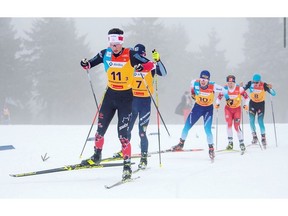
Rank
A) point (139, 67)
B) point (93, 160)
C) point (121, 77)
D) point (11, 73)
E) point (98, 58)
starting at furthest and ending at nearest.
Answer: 1. point (11, 73)
2. point (93, 160)
3. point (98, 58)
4. point (121, 77)
5. point (139, 67)

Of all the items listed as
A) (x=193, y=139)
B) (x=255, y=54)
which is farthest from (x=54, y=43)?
(x=193, y=139)

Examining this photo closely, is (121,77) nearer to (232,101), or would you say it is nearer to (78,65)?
(232,101)

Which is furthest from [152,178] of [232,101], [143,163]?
[232,101]

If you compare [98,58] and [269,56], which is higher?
[269,56]

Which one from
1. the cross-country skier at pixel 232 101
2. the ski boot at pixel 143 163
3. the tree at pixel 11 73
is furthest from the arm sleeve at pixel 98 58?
the tree at pixel 11 73

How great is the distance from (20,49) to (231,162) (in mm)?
25211

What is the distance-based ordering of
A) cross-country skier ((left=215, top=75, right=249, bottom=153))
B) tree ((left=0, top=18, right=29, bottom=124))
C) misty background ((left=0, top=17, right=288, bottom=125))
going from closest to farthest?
1. cross-country skier ((left=215, top=75, right=249, bottom=153))
2. tree ((left=0, top=18, right=29, bottom=124))
3. misty background ((left=0, top=17, right=288, bottom=125))

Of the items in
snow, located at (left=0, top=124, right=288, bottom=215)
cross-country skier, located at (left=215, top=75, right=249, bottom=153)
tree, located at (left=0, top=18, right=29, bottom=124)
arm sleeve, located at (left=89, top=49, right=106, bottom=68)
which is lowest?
snow, located at (left=0, top=124, right=288, bottom=215)

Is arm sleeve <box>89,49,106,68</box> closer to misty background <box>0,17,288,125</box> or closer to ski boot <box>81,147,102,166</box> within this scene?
ski boot <box>81,147,102,166</box>

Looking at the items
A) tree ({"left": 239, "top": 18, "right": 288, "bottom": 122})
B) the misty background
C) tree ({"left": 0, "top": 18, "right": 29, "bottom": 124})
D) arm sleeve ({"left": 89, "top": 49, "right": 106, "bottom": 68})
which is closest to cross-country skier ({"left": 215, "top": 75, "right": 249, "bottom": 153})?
arm sleeve ({"left": 89, "top": 49, "right": 106, "bottom": 68})

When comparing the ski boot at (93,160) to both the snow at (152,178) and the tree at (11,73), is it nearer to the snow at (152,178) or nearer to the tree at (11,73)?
the snow at (152,178)

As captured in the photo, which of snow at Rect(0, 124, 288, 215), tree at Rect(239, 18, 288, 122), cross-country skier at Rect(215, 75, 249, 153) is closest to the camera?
snow at Rect(0, 124, 288, 215)

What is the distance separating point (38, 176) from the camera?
19.3ft

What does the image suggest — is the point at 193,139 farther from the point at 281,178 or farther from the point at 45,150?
the point at 281,178
